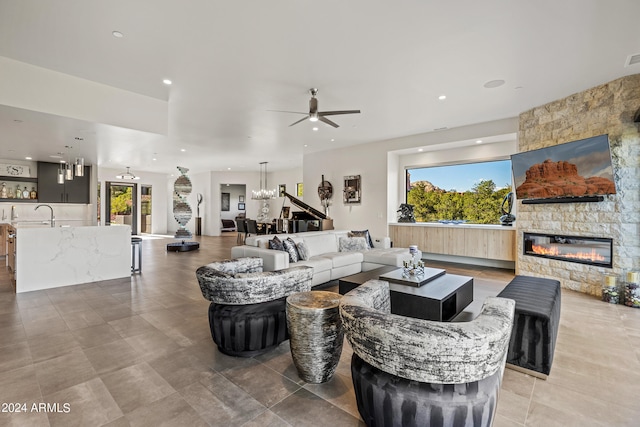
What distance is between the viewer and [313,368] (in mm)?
2182

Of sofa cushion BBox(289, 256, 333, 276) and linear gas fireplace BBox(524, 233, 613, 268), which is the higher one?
linear gas fireplace BBox(524, 233, 613, 268)

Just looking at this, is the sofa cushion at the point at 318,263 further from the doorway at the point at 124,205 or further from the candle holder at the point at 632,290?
the doorway at the point at 124,205

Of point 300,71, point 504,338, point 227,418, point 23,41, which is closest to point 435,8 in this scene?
point 300,71

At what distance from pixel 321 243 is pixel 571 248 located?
437 centimetres

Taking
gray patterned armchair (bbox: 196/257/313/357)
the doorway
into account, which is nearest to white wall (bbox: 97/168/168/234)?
the doorway

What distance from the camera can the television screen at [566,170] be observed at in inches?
172

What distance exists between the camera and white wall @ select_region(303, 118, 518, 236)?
7.11m

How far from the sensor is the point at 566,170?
4.84 m

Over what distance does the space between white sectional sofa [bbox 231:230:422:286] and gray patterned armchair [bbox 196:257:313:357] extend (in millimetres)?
1459

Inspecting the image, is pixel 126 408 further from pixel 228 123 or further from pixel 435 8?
pixel 228 123

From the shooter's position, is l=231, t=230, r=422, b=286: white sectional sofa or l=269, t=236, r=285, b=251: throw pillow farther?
l=269, t=236, r=285, b=251: throw pillow

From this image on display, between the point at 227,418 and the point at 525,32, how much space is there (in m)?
4.54

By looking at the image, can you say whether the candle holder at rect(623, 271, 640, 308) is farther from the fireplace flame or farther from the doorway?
the doorway

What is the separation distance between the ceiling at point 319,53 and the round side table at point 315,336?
272cm
